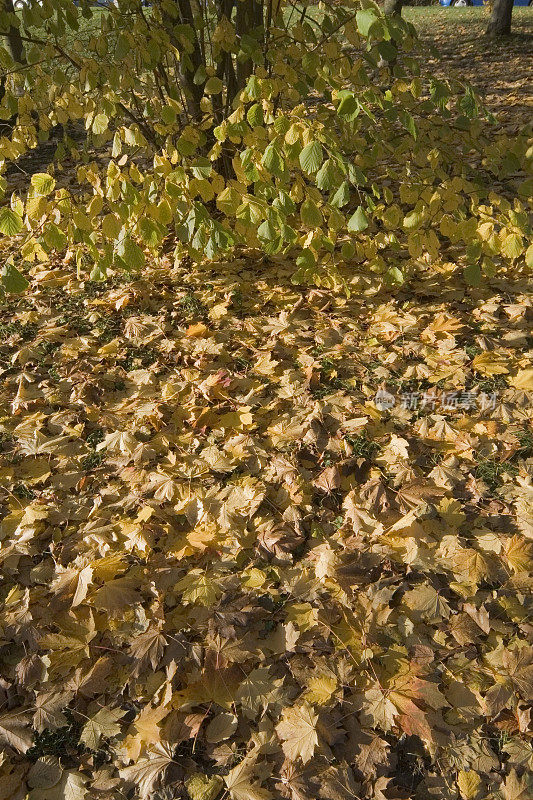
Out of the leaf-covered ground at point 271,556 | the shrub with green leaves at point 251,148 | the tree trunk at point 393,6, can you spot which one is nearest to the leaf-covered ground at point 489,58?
the tree trunk at point 393,6

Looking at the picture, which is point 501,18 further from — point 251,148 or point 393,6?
point 251,148

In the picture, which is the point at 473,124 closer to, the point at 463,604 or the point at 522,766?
the point at 463,604

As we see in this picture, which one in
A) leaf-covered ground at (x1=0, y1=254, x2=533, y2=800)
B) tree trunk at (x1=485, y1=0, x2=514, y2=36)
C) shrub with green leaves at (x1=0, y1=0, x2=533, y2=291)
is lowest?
leaf-covered ground at (x1=0, y1=254, x2=533, y2=800)

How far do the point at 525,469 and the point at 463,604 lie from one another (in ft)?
2.45

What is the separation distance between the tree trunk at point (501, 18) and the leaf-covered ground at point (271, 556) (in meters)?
8.24

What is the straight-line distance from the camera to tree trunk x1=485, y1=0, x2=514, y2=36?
8.94 metres

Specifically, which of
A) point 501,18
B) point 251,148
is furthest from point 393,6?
point 251,148

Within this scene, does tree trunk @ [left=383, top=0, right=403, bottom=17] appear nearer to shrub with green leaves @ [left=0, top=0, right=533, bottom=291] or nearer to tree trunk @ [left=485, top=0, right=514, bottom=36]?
tree trunk @ [left=485, top=0, right=514, bottom=36]

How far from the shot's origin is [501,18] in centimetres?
902

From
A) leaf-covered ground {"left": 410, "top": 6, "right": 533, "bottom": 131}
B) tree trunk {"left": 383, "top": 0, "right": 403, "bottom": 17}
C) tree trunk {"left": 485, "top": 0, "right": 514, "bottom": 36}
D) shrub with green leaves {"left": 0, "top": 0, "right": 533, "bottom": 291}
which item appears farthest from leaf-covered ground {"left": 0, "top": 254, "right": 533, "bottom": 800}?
tree trunk {"left": 485, "top": 0, "right": 514, "bottom": 36}

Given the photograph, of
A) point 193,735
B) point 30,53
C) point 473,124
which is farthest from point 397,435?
point 30,53

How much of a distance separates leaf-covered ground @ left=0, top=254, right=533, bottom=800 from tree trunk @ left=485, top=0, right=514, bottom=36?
8.24 m

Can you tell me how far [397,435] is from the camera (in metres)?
2.57

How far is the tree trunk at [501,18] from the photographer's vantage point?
29.3 ft
